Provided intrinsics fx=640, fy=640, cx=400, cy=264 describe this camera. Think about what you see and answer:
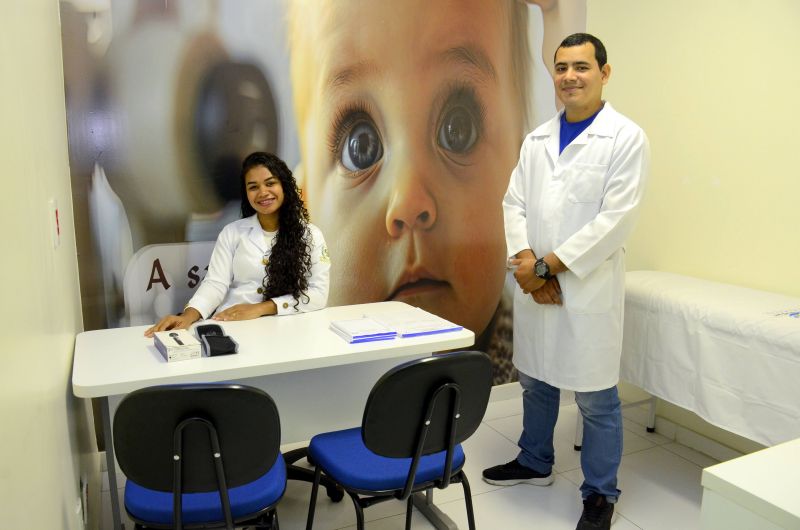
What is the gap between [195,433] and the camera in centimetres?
151

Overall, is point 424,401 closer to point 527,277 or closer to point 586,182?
point 527,277

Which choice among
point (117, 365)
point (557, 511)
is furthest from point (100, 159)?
point (557, 511)

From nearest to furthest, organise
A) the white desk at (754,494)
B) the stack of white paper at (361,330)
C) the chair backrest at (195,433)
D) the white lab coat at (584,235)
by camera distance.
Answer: the white desk at (754,494), the chair backrest at (195,433), the stack of white paper at (361,330), the white lab coat at (584,235)

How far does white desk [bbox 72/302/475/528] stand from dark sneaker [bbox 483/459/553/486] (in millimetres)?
740

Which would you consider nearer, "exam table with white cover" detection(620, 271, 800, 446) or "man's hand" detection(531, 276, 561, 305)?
"exam table with white cover" detection(620, 271, 800, 446)

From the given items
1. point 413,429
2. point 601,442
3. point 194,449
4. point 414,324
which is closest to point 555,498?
point 601,442

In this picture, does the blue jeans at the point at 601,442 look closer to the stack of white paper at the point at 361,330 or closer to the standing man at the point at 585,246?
the standing man at the point at 585,246

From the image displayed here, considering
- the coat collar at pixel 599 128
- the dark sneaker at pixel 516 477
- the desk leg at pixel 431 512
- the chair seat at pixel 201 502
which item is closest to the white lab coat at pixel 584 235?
the coat collar at pixel 599 128

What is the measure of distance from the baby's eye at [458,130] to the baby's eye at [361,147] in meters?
0.35

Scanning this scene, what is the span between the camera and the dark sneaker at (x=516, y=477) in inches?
106

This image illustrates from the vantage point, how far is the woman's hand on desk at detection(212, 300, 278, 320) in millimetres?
2355

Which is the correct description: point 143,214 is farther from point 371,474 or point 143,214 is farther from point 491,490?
point 491,490

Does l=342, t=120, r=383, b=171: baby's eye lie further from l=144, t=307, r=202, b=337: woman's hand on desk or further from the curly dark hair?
l=144, t=307, r=202, b=337: woman's hand on desk

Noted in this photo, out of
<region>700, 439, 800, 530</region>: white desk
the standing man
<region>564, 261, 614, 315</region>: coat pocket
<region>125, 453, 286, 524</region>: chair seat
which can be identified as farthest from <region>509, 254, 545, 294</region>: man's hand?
<region>700, 439, 800, 530</region>: white desk
